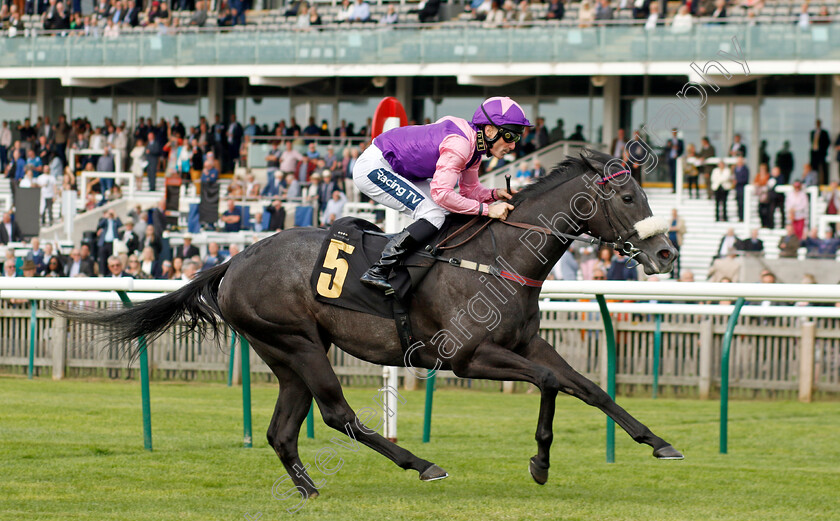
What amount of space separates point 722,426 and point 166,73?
769 inches

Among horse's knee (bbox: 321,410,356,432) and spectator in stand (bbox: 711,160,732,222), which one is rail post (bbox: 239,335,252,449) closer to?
horse's knee (bbox: 321,410,356,432)

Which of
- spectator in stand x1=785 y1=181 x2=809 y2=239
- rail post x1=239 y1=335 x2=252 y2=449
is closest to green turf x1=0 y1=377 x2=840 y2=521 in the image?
rail post x1=239 y1=335 x2=252 y2=449

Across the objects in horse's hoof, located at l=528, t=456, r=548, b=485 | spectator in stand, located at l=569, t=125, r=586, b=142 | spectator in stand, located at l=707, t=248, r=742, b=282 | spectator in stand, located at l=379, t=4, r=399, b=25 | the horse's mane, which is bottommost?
horse's hoof, located at l=528, t=456, r=548, b=485

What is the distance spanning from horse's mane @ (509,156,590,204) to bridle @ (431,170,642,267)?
57 millimetres

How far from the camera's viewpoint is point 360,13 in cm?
2345

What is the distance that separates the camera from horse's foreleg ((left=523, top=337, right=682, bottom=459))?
16.0 ft

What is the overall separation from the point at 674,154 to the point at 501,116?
13933mm

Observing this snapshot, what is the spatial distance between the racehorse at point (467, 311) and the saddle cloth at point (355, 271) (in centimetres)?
5

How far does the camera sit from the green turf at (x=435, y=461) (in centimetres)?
486

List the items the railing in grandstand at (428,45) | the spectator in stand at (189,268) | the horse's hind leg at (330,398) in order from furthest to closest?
1. the railing in grandstand at (428,45)
2. the spectator in stand at (189,268)
3. the horse's hind leg at (330,398)

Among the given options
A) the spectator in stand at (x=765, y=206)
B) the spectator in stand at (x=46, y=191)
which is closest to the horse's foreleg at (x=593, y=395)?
the spectator in stand at (x=765, y=206)

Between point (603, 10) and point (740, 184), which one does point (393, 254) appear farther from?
point (603, 10)

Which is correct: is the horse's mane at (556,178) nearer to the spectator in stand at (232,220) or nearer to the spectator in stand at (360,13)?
the spectator in stand at (232,220)

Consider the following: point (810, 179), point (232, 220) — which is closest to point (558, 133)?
point (810, 179)
